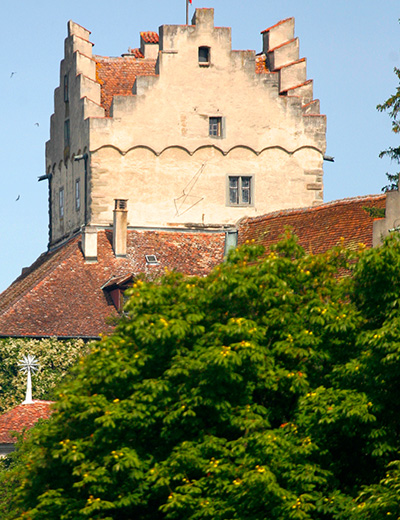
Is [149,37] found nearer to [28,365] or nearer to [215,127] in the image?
[215,127]

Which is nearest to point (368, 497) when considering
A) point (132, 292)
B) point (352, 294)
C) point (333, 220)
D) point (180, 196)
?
point (352, 294)

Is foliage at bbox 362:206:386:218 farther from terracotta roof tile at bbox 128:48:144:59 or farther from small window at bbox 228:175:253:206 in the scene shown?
terracotta roof tile at bbox 128:48:144:59

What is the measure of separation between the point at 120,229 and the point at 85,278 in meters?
3.55

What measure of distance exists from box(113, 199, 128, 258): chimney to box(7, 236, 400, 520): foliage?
3070cm

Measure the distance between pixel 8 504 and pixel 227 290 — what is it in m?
11.9

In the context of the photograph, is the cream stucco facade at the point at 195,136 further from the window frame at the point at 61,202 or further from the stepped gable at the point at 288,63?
the window frame at the point at 61,202

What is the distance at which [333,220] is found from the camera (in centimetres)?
4628

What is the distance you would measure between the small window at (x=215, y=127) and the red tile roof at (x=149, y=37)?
536cm

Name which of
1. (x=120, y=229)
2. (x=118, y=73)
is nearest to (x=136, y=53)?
(x=118, y=73)

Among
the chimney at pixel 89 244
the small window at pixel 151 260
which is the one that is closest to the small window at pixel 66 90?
the chimney at pixel 89 244

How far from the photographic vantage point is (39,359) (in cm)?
5744

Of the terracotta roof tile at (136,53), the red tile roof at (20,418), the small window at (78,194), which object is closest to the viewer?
the red tile roof at (20,418)

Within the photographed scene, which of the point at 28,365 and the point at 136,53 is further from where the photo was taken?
the point at 136,53

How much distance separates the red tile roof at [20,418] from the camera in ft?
163
